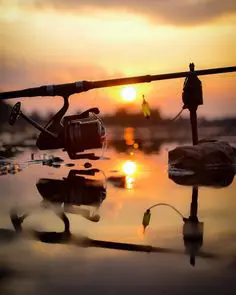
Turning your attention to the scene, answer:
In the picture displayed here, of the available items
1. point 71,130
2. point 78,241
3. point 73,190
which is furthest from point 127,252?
point 71,130

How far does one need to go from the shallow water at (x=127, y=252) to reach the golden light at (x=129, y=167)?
2.32 feet

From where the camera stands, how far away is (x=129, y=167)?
393 cm

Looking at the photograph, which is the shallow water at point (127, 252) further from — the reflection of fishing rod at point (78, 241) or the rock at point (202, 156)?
the rock at point (202, 156)

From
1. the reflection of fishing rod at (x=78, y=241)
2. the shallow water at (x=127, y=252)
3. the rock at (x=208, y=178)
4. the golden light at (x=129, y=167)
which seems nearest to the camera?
the shallow water at (x=127, y=252)

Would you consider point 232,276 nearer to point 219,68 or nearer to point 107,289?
point 107,289

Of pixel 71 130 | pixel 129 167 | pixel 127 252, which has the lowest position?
pixel 127 252

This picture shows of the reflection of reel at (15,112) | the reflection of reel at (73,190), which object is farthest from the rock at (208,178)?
the reflection of reel at (15,112)

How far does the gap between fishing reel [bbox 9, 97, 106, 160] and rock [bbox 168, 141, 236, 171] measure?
23.1 inches

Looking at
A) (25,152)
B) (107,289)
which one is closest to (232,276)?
(107,289)

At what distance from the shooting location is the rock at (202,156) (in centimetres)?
347

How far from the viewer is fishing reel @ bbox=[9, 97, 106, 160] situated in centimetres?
339

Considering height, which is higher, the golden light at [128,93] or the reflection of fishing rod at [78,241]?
the golden light at [128,93]

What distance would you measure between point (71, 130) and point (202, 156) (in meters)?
0.95

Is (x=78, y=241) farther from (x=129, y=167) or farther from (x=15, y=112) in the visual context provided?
(x=129, y=167)
